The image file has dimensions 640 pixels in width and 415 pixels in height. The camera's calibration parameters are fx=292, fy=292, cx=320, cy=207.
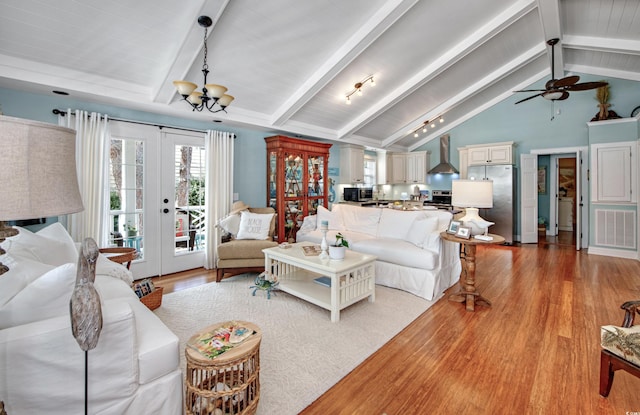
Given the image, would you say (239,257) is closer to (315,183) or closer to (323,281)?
(323,281)

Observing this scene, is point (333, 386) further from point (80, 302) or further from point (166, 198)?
point (166, 198)

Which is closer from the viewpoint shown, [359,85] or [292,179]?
[359,85]

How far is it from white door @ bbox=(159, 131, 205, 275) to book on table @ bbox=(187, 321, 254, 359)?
3150 millimetres

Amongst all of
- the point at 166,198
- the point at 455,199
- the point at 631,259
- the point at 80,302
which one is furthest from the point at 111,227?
the point at 631,259

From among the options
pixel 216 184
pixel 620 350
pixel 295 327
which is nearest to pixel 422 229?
pixel 295 327

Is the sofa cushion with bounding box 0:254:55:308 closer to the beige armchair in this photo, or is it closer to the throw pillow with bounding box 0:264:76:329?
the throw pillow with bounding box 0:264:76:329

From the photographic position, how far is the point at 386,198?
883 cm

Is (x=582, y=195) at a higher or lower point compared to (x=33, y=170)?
higher

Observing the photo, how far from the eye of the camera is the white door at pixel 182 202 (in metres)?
4.31

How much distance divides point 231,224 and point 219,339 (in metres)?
2.89

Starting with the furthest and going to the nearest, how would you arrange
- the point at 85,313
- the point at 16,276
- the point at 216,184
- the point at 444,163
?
the point at 444,163, the point at 216,184, the point at 16,276, the point at 85,313

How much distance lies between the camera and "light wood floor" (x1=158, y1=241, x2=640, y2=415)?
5.75ft

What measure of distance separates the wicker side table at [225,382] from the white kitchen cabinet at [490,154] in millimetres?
7129

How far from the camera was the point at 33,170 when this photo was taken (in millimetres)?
832
